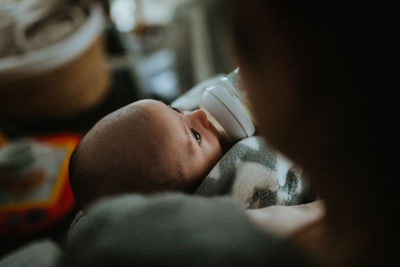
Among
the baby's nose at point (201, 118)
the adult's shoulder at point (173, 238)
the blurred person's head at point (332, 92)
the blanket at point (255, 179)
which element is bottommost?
the blanket at point (255, 179)

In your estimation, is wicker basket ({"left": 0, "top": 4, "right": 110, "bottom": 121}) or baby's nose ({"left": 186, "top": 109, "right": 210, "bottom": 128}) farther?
wicker basket ({"left": 0, "top": 4, "right": 110, "bottom": 121})

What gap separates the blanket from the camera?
0.60m

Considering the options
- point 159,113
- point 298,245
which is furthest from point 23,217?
point 298,245

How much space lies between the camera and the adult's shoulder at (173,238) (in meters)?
0.35

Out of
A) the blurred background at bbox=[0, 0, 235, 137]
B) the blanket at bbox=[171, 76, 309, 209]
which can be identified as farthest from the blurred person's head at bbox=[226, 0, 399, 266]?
the blurred background at bbox=[0, 0, 235, 137]

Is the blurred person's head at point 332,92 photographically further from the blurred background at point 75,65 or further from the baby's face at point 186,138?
the blurred background at point 75,65

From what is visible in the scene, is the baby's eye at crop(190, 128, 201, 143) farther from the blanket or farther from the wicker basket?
the wicker basket

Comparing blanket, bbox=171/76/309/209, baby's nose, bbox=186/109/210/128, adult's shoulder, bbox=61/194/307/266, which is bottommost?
blanket, bbox=171/76/309/209

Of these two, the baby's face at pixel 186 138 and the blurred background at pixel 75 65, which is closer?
the baby's face at pixel 186 138

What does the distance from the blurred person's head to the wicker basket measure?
1491mm

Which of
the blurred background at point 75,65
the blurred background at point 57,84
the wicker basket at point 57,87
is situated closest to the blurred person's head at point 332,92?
the blurred background at point 57,84

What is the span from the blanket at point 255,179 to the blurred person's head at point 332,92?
26 cm

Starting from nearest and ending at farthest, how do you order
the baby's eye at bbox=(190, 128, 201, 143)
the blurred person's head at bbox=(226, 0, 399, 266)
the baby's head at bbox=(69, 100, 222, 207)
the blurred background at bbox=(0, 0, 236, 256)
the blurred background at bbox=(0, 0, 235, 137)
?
the blurred person's head at bbox=(226, 0, 399, 266) → the baby's head at bbox=(69, 100, 222, 207) → the baby's eye at bbox=(190, 128, 201, 143) → the blurred background at bbox=(0, 0, 236, 256) → the blurred background at bbox=(0, 0, 235, 137)

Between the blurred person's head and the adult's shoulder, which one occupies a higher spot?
the blurred person's head
